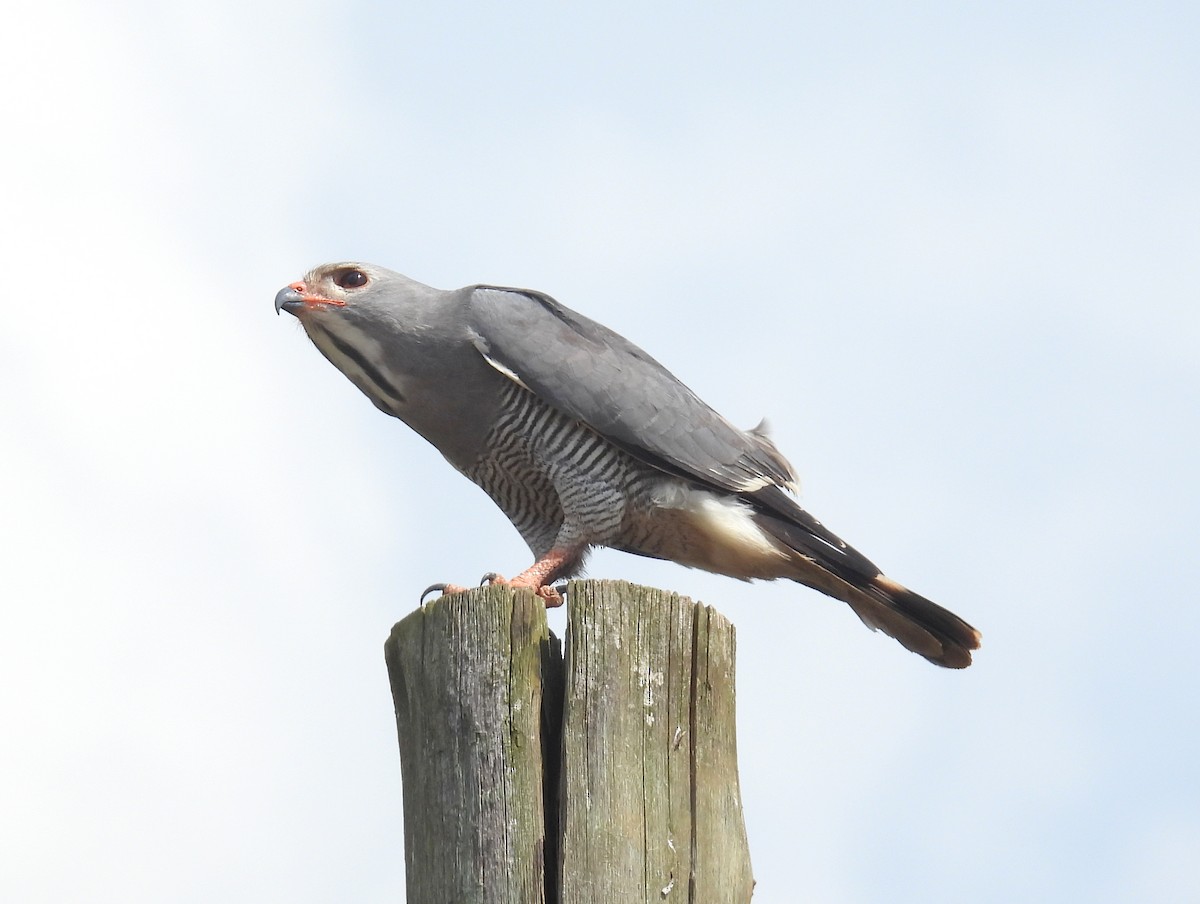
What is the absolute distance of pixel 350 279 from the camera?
6164 mm

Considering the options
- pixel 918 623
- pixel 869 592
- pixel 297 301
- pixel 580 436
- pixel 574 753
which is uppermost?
pixel 297 301

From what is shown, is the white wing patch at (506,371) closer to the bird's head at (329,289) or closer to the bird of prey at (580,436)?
the bird of prey at (580,436)

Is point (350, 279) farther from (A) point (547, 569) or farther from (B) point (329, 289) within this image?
(A) point (547, 569)

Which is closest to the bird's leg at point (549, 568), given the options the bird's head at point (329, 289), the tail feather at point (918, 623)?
the tail feather at point (918, 623)

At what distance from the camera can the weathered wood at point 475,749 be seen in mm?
3072

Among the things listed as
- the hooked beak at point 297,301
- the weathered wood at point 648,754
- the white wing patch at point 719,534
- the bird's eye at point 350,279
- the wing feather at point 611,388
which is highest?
the bird's eye at point 350,279

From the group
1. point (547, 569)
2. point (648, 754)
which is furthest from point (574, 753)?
point (547, 569)

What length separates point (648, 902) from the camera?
3.04 m

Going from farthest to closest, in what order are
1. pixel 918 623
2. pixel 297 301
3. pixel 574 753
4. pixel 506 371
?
pixel 297 301 → pixel 918 623 → pixel 506 371 → pixel 574 753

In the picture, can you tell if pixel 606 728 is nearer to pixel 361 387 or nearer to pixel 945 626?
pixel 945 626

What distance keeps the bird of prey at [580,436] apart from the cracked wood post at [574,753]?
2177mm

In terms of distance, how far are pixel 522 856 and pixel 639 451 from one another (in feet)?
9.23

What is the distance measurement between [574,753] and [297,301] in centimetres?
346

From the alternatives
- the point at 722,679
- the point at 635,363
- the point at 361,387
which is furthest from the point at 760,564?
the point at 722,679
